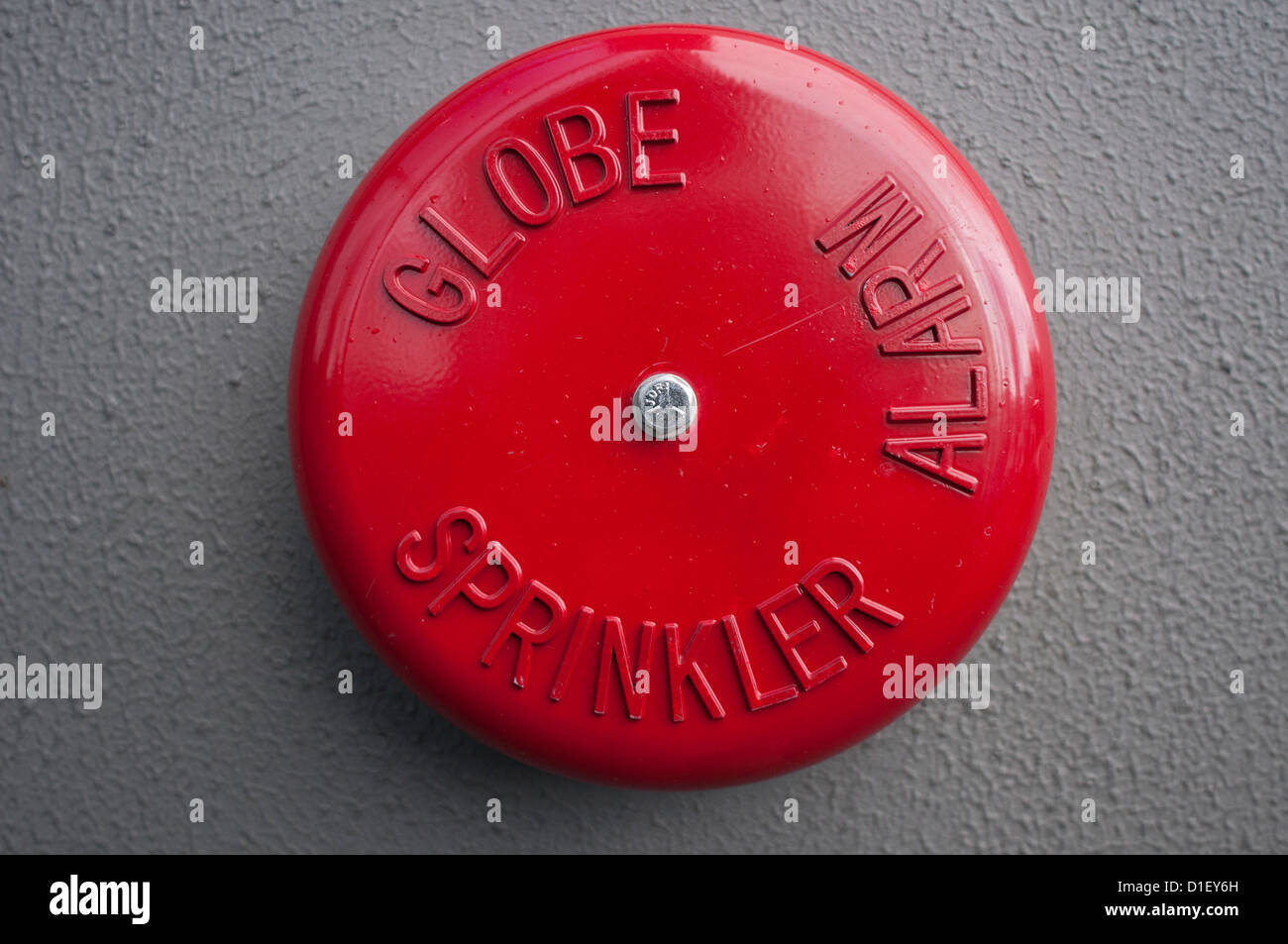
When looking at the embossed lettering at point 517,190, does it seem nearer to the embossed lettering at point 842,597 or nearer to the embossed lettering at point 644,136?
the embossed lettering at point 644,136

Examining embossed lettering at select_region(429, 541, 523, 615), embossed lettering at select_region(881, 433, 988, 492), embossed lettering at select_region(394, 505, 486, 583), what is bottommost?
embossed lettering at select_region(429, 541, 523, 615)

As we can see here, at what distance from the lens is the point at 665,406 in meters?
0.53

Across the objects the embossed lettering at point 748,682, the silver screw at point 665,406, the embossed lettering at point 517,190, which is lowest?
the embossed lettering at point 748,682

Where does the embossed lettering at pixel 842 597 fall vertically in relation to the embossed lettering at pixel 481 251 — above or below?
below

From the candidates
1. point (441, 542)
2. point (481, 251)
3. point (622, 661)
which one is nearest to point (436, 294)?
point (481, 251)

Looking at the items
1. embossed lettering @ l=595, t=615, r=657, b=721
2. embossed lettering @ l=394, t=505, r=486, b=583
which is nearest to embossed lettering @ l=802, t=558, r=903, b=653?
embossed lettering @ l=595, t=615, r=657, b=721

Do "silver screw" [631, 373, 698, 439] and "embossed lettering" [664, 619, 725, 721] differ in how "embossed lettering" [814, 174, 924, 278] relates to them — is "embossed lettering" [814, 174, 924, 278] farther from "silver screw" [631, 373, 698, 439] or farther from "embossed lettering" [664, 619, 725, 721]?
"embossed lettering" [664, 619, 725, 721]

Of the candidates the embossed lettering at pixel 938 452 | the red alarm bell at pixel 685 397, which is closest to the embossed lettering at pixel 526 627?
the red alarm bell at pixel 685 397

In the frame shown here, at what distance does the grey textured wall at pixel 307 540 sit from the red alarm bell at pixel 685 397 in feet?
0.45

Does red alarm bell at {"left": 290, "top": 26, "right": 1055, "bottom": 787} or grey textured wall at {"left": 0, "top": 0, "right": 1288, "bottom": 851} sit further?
grey textured wall at {"left": 0, "top": 0, "right": 1288, "bottom": 851}

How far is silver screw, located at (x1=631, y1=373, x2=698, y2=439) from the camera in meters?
0.53

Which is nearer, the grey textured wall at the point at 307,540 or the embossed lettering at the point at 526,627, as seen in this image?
the embossed lettering at the point at 526,627

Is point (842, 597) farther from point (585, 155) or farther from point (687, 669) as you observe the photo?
point (585, 155)

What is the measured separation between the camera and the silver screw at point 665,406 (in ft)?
1.74
